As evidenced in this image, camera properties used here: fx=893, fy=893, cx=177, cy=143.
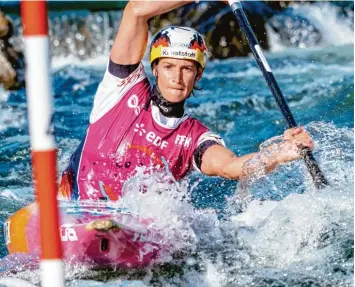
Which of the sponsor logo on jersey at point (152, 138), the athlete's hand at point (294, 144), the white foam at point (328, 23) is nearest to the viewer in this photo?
the athlete's hand at point (294, 144)

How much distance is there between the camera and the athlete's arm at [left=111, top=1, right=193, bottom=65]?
601 cm

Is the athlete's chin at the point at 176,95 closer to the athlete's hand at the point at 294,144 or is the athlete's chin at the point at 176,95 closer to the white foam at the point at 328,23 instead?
the athlete's hand at the point at 294,144

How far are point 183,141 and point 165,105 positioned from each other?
28cm

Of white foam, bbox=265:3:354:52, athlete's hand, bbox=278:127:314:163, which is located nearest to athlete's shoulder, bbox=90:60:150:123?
athlete's hand, bbox=278:127:314:163

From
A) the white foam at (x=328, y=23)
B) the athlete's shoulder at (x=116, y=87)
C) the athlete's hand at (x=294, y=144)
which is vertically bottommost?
the athlete's hand at (x=294, y=144)

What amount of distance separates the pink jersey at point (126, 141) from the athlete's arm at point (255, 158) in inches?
7.3

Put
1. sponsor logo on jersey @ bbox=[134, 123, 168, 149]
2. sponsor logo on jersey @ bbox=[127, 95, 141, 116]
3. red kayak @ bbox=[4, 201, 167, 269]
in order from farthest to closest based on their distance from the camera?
sponsor logo on jersey @ bbox=[127, 95, 141, 116] < sponsor logo on jersey @ bbox=[134, 123, 168, 149] < red kayak @ bbox=[4, 201, 167, 269]

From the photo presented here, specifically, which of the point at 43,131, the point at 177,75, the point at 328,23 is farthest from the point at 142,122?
the point at 328,23

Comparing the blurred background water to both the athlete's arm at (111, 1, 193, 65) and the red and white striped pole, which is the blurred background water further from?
the red and white striped pole

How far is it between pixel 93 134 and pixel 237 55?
952 cm

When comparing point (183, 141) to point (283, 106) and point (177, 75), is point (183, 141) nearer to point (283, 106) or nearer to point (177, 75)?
point (177, 75)

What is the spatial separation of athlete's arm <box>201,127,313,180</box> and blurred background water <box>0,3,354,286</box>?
0.58 feet

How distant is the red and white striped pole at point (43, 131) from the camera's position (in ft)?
10.9

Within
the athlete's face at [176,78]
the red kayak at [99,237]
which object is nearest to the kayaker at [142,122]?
the athlete's face at [176,78]
